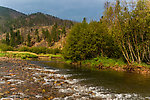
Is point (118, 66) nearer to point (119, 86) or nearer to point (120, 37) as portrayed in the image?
point (120, 37)

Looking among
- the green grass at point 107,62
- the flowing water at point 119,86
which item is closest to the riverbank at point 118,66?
the green grass at point 107,62

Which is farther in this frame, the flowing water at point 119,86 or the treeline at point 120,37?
the treeline at point 120,37

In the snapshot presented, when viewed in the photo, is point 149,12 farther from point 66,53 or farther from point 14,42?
point 14,42

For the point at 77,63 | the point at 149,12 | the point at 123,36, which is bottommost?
the point at 77,63

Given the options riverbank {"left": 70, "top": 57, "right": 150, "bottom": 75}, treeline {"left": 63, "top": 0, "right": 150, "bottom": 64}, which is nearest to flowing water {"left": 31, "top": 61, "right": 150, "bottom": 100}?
riverbank {"left": 70, "top": 57, "right": 150, "bottom": 75}

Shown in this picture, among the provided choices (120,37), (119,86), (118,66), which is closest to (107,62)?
(118,66)

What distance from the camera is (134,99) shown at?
390 inches

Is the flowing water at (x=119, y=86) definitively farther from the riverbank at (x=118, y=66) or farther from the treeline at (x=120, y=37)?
the treeline at (x=120, y=37)

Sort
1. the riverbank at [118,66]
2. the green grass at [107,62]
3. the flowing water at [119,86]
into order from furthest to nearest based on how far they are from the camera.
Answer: the green grass at [107,62]
the riverbank at [118,66]
the flowing water at [119,86]

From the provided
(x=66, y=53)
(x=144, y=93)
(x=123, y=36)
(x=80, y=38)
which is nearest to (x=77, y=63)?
(x=66, y=53)

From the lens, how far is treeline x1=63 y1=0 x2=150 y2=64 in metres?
24.0

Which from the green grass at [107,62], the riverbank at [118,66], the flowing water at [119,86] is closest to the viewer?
the flowing water at [119,86]

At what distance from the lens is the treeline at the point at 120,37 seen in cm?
2400

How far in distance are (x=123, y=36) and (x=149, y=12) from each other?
6564mm
